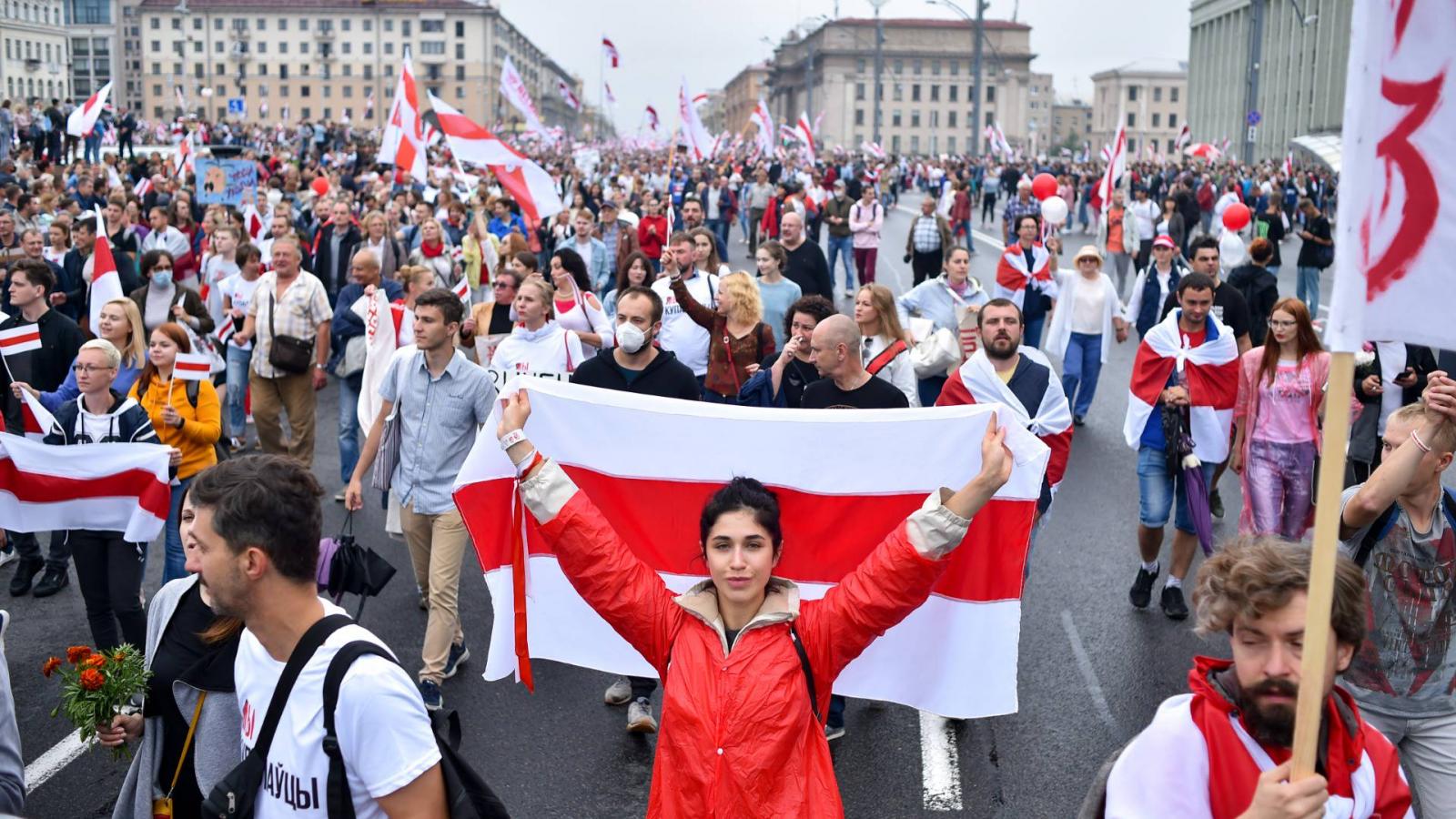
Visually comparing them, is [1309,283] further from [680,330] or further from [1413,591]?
[1413,591]

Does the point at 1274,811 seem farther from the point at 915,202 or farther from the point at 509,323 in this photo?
the point at 915,202

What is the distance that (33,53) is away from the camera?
111 metres

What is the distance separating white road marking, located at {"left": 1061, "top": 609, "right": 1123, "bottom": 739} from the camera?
6121mm

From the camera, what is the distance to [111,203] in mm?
14547

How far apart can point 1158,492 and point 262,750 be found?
18.6 feet

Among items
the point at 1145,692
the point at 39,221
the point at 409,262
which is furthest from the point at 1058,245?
the point at 39,221

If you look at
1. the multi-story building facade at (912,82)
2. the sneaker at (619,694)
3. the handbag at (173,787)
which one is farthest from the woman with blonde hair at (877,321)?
the multi-story building facade at (912,82)

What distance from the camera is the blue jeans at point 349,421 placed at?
32.2ft

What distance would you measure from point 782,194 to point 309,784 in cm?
2492

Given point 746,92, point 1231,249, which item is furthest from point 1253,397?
point 746,92

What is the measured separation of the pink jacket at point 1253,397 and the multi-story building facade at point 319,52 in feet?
458

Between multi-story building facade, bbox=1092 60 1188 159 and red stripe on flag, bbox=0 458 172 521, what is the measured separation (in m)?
138

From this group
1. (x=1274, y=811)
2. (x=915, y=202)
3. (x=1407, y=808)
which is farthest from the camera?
(x=915, y=202)

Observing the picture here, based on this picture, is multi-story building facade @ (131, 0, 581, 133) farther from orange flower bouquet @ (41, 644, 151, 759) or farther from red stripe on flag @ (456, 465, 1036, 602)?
orange flower bouquet @ (41, 644, 151, 759)
